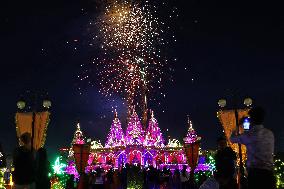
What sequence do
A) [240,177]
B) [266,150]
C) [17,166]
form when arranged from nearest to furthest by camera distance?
[266,150]
[17,166]
[240,177]

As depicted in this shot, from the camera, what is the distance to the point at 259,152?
5422 millimetres

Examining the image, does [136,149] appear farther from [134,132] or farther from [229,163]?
[229,163]

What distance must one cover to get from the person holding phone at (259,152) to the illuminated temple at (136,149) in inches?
2047

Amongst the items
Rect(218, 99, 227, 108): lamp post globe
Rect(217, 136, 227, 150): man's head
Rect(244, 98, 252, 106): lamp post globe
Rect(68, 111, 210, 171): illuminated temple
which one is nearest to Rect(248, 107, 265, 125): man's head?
Rect(217, 136, 227, 150): man's head

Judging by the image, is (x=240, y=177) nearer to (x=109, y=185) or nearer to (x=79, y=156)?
(x=79, y=156)

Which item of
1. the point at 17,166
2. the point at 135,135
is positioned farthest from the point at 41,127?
the point at 135,135

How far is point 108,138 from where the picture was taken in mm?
66438

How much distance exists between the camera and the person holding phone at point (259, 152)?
5.32 meters

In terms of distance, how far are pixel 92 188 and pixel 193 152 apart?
16.7 feet

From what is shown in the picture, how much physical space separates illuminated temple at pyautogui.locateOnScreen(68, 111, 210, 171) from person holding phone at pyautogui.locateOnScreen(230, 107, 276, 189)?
5200cm

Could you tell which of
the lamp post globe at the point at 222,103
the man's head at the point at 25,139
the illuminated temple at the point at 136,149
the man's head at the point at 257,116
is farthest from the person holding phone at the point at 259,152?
the illuminated temple at the point at 136,149

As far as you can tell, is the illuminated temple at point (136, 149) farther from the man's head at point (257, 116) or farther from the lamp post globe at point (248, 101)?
the man's head at point (257, 116)

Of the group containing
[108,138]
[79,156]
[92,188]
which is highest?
[108,138]

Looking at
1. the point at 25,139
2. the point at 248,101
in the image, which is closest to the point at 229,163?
the point at 25,139
